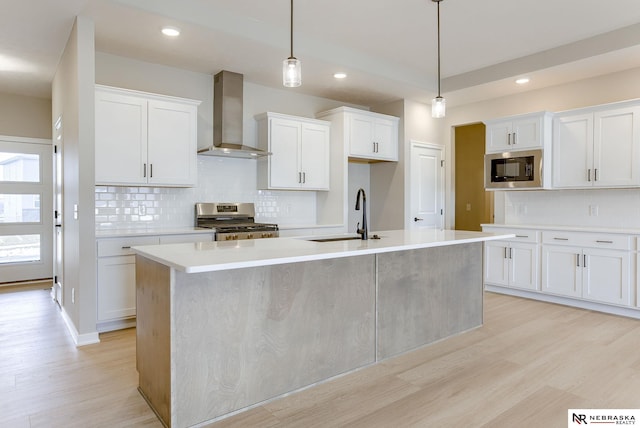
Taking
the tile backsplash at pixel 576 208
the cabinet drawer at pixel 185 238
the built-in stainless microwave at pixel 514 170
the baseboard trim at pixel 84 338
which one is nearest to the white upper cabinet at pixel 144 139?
the cabinet drawer at pixel 185 238

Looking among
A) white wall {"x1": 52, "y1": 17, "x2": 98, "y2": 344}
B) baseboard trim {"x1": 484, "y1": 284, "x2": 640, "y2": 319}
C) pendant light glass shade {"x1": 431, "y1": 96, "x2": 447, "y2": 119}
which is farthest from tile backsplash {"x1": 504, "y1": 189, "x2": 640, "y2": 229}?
white wall {"x1": 52, "y1": 17, "x2": 98, "y2": 344}

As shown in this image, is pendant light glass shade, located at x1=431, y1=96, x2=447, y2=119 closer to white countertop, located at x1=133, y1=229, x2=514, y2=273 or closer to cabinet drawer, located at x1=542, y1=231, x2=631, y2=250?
white countertop, located at x1=133, y1=229, x2=514, y2=273

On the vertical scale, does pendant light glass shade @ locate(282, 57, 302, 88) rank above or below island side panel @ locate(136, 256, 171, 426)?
above

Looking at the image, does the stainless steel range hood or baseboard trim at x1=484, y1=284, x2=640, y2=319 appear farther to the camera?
the stainless steel range hood

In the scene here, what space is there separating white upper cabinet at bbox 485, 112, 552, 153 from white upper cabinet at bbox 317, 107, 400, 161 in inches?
49.7

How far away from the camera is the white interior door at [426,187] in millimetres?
5879

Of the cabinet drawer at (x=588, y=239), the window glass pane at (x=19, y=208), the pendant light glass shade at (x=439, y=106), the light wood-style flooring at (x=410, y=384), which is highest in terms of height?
the pendant light glass shade at (x=439, y=106)

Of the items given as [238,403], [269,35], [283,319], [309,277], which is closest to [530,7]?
[269,35]

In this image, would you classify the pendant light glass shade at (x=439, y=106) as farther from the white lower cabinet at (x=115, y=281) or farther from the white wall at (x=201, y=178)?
the white lower cabinet at (x=115, y=281)

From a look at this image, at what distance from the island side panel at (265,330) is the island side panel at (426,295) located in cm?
18

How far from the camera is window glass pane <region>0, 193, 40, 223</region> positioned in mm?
5734

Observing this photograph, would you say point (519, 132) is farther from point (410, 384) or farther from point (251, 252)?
point (251, 252)

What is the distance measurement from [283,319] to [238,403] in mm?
510

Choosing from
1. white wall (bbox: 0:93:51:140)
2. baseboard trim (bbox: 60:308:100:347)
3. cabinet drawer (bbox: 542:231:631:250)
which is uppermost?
white wall (bbox: 0:93:51:140)
